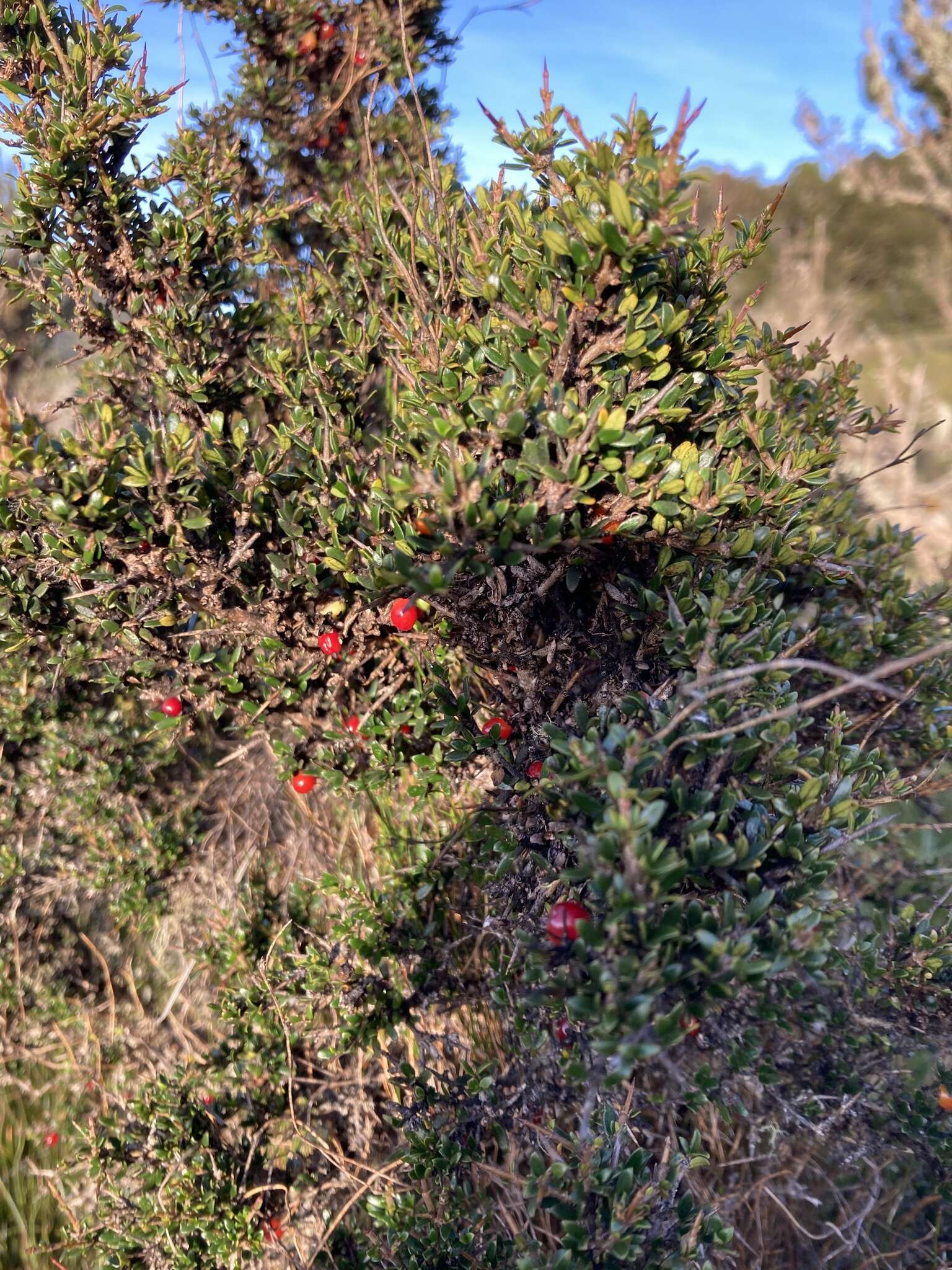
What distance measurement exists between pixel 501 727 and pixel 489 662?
0.17 metres

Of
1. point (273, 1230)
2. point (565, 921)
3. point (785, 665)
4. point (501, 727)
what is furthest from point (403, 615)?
point (273, 1230)

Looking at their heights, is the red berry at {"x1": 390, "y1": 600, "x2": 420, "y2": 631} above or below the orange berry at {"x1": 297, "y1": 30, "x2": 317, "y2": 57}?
below

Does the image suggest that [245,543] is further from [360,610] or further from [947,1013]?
[947,1013]

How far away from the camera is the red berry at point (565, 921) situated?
138 centimetres

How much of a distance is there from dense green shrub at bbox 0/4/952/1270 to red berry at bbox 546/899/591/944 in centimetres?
4

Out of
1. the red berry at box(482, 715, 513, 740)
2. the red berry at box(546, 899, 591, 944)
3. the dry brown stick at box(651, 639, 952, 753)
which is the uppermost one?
the dry brown stick at box(651, 639, 952, 753)

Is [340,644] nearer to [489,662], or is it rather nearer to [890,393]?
[489,662]

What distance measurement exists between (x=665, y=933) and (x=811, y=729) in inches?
56.4

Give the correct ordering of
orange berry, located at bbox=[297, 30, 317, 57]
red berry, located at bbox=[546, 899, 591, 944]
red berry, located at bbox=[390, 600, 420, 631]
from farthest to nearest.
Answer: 1. orange berry, located at bbox=[297, 30, 317, 57]
2. red berry, located at bbox=[390, 600, 420, 631]
3. red berry, located at bbox=[546, 899, 591, 944]

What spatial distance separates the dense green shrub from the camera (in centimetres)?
142

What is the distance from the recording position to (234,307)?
2.37 metres

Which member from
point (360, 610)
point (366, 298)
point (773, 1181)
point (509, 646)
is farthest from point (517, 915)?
point (366, 298)

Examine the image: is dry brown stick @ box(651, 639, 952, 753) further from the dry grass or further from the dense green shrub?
the dry grass

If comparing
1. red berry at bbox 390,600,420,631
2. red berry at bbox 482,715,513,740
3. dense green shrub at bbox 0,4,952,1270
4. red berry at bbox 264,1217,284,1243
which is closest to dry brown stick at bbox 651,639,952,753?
dense green shrub at bbox 0,4,952,1270
